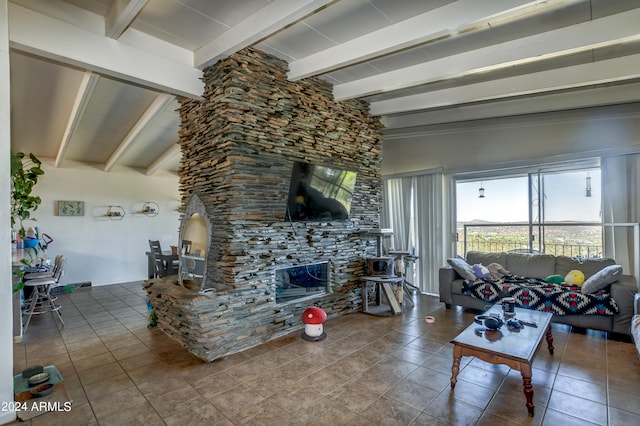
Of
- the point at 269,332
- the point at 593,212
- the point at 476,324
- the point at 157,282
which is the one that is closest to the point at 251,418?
the point at 269,332

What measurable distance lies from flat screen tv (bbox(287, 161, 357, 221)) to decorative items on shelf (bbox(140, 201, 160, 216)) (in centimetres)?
539

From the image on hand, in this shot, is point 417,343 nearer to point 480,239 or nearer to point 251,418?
point 251,418

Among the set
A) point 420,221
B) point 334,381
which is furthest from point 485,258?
point 334,381

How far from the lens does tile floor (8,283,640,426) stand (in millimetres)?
2156

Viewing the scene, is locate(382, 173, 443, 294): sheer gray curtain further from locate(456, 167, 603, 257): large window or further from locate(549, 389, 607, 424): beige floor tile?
locate(549, 389, 607, 424): beige floor tile

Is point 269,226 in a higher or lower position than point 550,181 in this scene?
lower

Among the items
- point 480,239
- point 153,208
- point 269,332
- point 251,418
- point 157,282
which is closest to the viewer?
point 251,418

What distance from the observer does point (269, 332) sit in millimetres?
3520

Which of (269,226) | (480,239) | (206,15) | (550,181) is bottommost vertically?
(480,239)

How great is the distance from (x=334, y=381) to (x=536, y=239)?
418cm

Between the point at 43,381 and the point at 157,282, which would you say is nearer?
the point at 43,381

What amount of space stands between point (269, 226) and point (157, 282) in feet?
5.43

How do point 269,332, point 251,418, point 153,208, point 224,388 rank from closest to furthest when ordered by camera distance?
point 251,418, point 224,388, point 269,332, point 153,208

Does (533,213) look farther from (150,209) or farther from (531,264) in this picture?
(150,209)
